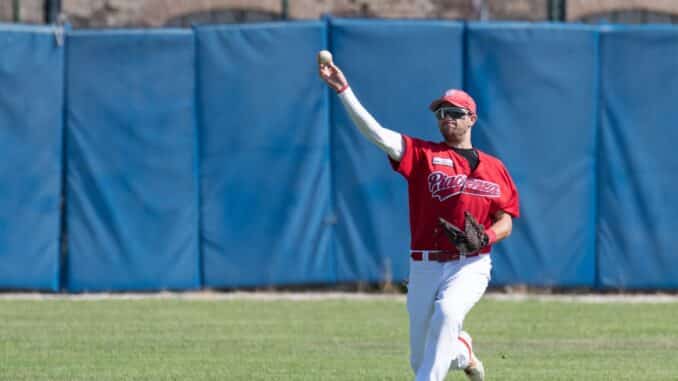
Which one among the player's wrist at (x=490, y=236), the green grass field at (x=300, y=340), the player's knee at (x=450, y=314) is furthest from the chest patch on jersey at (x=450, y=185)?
the green grass field at (x=300, y=340)

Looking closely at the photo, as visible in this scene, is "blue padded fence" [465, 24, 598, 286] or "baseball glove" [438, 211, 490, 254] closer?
"baseball glove" [438, 211, 490, 254]

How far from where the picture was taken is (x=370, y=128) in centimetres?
788

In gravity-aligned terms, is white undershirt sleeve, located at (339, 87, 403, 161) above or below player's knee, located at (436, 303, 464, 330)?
above

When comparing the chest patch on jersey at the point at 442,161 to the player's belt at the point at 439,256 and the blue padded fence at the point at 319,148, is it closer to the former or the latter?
the player's belt at the point at 439,256

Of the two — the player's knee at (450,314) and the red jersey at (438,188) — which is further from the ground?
the red jersey at (438,188)

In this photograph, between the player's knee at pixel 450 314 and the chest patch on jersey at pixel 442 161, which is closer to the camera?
the player's knee at pixel 450 314

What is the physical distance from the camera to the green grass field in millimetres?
9945

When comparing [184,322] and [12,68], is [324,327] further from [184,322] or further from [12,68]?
[12,68]

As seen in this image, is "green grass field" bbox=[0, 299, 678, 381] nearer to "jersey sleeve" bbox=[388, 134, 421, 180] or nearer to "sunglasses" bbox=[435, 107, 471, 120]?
"jersey sleeve" bbox=[388, 134, 421, 180]

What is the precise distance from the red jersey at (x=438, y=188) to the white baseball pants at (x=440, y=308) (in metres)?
0.13

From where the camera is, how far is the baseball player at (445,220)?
787cm

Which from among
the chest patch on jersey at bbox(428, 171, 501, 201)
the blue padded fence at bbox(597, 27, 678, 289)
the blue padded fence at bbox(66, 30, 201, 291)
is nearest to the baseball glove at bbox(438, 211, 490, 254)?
the chest patch on jersey at bbox(428, 171, 501, 201)

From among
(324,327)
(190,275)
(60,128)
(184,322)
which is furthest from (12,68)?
(324,327)

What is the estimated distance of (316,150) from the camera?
1539 cm
